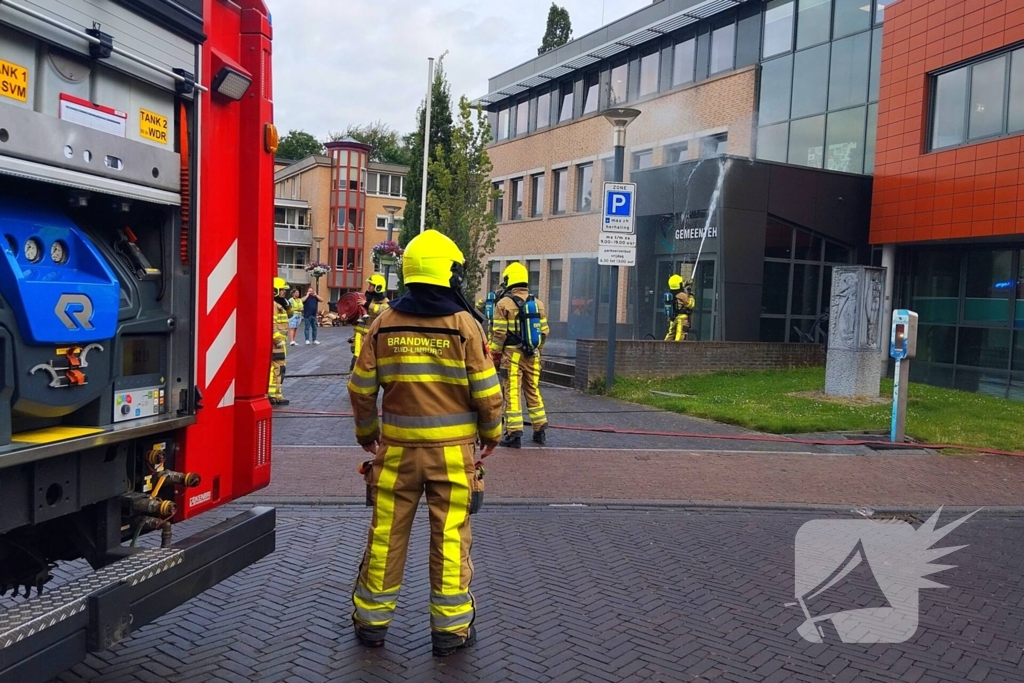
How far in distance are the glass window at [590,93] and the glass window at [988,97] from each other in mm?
14609

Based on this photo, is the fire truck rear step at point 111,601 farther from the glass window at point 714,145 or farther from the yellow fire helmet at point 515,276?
the glass window at point 714,145

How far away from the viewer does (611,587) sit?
17.6 ft

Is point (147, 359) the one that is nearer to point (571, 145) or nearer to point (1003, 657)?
point (1003, 657)

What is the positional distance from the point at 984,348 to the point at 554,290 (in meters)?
15.9

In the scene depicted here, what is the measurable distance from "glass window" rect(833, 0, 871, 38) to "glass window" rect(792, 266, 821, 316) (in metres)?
5.75

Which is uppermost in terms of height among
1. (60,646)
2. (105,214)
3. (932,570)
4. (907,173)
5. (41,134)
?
(907,173)

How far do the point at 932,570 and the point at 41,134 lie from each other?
592 cm

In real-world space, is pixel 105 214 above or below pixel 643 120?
below

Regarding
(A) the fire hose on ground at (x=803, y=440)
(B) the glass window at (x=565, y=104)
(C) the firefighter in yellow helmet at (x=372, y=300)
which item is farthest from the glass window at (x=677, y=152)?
(A) the fire hose on ground at (x=803, y=440)

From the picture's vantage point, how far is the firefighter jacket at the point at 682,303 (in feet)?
62.3

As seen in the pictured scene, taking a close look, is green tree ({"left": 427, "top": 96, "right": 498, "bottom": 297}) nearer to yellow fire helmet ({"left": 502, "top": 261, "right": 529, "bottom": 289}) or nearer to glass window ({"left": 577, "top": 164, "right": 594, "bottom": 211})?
glass window ({"left": 577, "top": 164, "right": 594, "bottom": 211})

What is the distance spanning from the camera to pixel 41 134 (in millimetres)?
2873

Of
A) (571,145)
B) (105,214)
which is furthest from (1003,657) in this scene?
(571,145)

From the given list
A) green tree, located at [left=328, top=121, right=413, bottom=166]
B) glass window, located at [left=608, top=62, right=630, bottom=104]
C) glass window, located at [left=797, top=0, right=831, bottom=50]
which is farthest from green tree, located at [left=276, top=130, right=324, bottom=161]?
glass window, located at [left=797, top=0, right=831, bottom=50]
